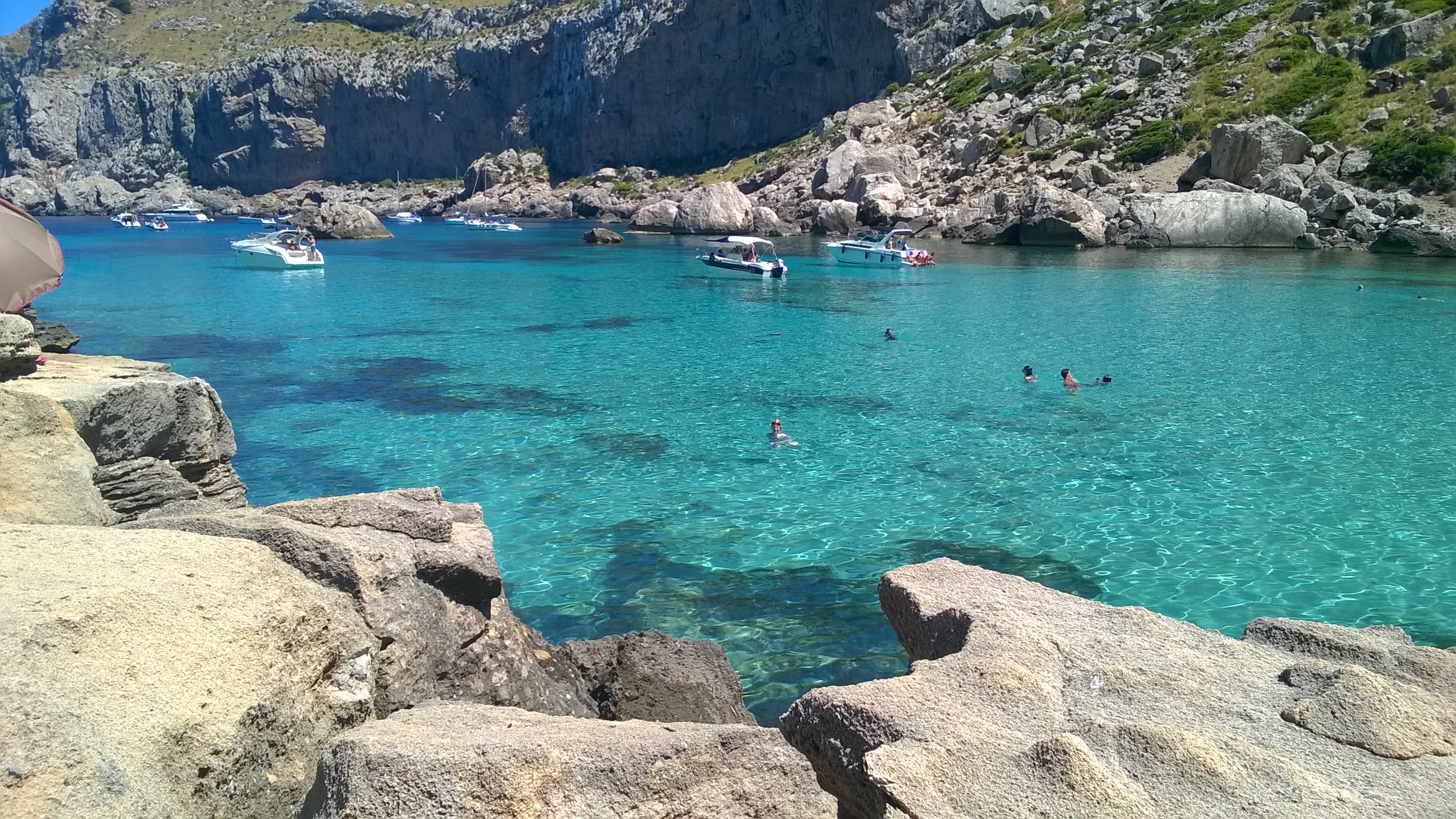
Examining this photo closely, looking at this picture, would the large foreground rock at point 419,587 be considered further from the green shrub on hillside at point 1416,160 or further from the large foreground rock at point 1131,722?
the green shrub on hillside at point 1416,160

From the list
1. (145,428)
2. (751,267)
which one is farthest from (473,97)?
(145,428)

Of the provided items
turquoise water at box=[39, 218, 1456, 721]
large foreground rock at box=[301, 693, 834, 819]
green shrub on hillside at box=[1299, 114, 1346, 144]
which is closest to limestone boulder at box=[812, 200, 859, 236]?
green shrub on hillside at box=[1299, 114, 1346, 144]

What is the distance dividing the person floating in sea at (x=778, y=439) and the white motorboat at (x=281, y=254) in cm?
3776

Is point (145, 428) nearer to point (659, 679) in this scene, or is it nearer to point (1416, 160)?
point (659, 679)

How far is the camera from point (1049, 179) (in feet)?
182

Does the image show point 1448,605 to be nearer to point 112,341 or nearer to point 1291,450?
point 1291,450

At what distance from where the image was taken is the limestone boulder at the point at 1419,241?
39875 mm

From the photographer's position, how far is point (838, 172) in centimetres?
6712

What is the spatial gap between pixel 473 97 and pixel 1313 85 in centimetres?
10639

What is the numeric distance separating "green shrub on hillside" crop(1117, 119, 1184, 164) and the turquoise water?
2213 centimetres

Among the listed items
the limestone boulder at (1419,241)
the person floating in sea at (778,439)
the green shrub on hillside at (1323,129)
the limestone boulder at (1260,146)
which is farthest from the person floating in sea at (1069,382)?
the green shrub on hillside at (1323,129)

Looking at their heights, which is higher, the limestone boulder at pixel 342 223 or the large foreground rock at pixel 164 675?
the limestone boulder at pixel 342 223

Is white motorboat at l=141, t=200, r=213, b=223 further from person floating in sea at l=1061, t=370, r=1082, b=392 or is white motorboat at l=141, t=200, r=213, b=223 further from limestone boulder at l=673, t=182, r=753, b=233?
person floating in sea at l=1061, t=370, r=1082, b=392

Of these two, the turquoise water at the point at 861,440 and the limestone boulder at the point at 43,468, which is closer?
the limestone boulder at the point at 43,468
